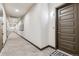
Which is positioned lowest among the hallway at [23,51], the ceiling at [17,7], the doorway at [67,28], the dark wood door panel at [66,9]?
the hallway at [23,51]

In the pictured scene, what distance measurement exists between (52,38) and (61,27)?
740 mm

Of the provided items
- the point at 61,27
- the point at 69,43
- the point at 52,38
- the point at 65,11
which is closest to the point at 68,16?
the point at 65,11

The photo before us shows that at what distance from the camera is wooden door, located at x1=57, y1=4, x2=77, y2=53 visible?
2.93 metres

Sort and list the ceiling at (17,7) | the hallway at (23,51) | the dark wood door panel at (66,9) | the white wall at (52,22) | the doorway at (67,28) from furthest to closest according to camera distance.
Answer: the ceiling at (17,7) < the white wall at (52,22) < the hallway at (23,51) < the dark wood door panel at (66,9) < the doorway at (67,28)

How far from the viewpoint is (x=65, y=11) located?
3309 millimetres

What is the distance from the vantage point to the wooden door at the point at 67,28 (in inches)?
116

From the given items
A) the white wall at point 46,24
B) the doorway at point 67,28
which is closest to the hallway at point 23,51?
the white wall at point 46,24

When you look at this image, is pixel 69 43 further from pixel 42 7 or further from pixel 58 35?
pixel 42 7

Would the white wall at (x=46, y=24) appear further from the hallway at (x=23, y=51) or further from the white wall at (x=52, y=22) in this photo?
the hallway at (x=23, y=51)

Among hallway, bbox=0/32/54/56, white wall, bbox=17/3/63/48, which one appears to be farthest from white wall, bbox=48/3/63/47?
hallway, bbox=0/32/54/56

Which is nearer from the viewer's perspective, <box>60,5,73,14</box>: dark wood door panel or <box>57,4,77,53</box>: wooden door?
<box>57,4,77,53</box>: wooden door

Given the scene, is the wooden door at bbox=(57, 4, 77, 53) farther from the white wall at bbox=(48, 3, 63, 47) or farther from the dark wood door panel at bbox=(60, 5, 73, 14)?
the white wall at bbox=(48, 3, 63, 47)

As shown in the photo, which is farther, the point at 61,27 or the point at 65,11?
the point at 61,27

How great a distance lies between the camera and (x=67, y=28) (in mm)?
3211
